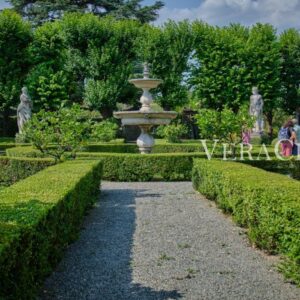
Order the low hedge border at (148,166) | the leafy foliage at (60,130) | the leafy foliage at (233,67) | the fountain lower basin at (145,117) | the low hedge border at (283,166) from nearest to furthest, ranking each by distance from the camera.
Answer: the leafy foliage at (60,130), the low hedge border at (283,166), the low hedge border at (148,166), the fountain lower basin at (145,117), the leafy foliage at (233,67)

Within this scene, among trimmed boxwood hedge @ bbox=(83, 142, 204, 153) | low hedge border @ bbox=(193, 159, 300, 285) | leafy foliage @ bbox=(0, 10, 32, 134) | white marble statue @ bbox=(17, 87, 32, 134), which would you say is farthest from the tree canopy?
low hedge border @ bbox=(193, 159, 300, 285)

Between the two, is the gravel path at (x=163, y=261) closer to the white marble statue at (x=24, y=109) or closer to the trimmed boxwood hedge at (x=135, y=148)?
the trimmed boxwood hedge at (x=135, y=148)

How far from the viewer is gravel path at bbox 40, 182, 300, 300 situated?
418 centimetres

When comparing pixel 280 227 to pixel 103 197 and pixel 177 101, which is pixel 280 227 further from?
pixel 177 101

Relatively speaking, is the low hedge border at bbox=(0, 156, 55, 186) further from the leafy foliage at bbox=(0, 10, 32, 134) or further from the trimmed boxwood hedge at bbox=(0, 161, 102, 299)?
the leafy foliage at bbox=(0, 10, 32, 134)

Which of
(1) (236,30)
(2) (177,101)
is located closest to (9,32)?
(2) (177,101)

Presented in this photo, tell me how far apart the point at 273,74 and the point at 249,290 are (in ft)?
88.4

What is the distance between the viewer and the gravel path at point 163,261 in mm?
4184

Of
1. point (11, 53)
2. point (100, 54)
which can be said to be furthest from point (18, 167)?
point (11, 53)

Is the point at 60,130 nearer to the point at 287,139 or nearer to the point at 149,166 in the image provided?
the point at 149,166

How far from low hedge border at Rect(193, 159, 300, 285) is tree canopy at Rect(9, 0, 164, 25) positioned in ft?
91.1

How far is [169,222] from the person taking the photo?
23.5 feet

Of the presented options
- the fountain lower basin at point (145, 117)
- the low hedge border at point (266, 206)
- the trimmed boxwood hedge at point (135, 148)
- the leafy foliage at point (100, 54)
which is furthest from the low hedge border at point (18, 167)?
the leafy foliage at point (100, 54)

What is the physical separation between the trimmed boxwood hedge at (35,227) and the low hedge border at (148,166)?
5237mm
